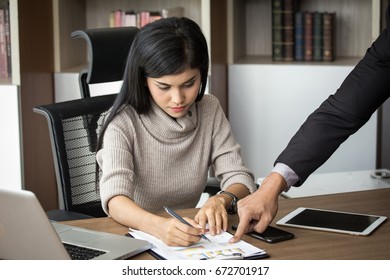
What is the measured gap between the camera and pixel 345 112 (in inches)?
75.4

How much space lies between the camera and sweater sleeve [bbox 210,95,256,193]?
2.17 m

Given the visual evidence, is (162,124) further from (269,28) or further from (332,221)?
(269,28)

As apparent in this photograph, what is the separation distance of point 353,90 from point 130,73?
0.60m

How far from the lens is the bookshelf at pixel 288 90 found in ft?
11.9

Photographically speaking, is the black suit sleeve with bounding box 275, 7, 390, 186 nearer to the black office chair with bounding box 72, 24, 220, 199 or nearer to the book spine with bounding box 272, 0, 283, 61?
the black office chair with bounding box 72, 24, 220, 199

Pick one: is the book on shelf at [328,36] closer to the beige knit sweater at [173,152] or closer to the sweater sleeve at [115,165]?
the beige knit sweater at [173,152]

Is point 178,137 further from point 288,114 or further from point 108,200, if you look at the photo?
point 288,114

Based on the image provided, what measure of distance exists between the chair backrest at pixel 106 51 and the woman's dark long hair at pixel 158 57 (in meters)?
0.31

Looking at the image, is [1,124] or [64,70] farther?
[64,70]

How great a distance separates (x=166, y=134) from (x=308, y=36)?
70.8 inches

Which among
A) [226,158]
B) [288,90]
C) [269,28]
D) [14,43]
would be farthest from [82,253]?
[269,28]

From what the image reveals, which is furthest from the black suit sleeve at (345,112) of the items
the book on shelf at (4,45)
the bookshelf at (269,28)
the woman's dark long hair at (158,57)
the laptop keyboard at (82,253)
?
the book on shelf at (4,45)

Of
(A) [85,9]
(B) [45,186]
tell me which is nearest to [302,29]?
(A) [85,9]
